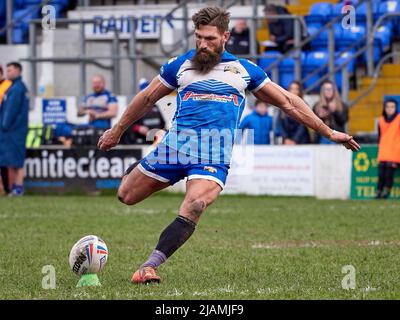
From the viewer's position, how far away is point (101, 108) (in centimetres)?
2056

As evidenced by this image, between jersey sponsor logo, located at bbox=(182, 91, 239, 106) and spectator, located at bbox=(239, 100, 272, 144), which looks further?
spectator, located at bbox=(239, 100, 272, 144)

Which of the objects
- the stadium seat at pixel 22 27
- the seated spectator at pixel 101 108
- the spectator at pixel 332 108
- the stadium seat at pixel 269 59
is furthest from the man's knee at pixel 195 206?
the stadium seat at pixel 22 27

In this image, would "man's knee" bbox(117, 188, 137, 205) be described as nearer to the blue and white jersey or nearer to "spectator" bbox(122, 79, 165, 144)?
the blue and white jersey


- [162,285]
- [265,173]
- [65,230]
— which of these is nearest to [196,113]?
[162,285]

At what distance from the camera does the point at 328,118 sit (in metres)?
18.7

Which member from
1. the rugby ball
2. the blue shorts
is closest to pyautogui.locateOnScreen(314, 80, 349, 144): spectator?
the blue shorts

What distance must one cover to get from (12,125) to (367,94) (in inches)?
270

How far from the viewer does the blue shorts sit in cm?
819

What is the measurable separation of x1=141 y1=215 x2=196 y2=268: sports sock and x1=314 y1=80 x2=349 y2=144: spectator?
426 inches

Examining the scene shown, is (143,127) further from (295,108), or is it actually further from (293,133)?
(295,108)

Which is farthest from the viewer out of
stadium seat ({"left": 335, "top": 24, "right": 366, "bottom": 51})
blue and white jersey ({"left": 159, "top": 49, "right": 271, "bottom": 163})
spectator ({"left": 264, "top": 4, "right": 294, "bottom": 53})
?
stadium seat ({"left": 335, "top": 24, "right": 366, "bottom": 51})

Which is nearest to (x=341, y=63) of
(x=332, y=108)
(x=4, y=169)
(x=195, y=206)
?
(x=332, y=108)

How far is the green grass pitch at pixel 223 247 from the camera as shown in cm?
773

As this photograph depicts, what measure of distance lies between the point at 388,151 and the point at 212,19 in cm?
1068
